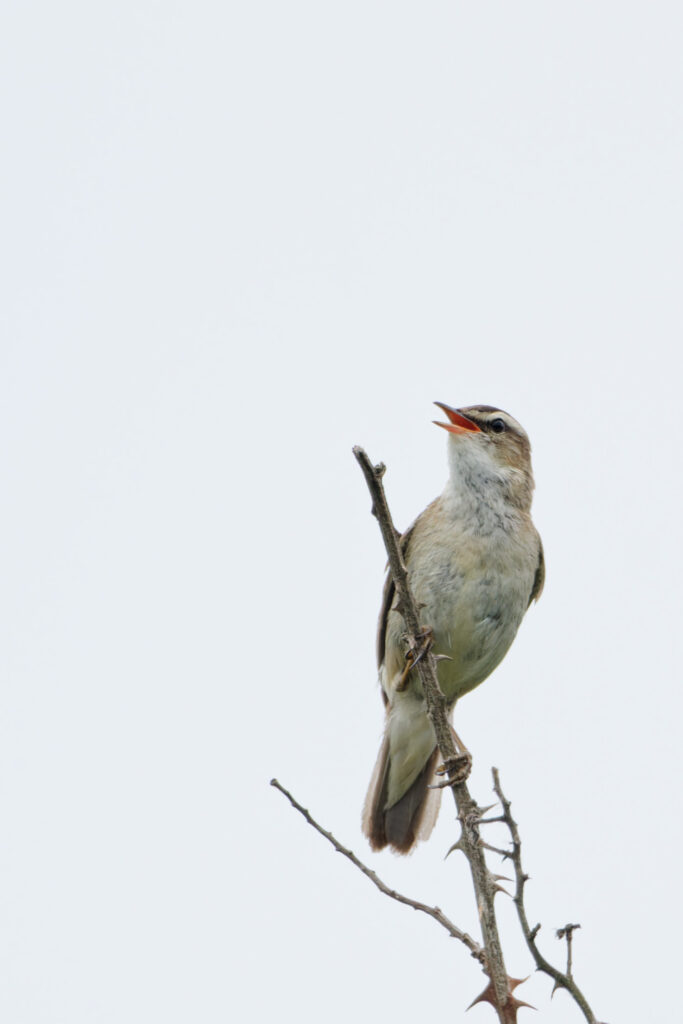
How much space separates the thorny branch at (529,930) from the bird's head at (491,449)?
3.69 meters

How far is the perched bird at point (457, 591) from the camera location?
20.5 feet

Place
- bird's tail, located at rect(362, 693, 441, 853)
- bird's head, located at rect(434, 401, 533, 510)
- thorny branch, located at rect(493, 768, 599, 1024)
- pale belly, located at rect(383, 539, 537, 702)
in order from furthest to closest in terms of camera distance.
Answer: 1. bird's tail, located at rect(362, 693, 441, 853)
2. bird's head, located at rect(434, 401, 533, 510)
3. pale belly, located at rect(383, 539, 537, 702)
4. thorny branch, located at rect(493, 768, 599, 1024)

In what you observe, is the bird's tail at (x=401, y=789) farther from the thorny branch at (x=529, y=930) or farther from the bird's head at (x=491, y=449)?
the thorny branch at (x=529, y=930)

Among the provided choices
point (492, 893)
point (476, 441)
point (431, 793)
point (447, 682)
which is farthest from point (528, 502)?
point (492, 893)

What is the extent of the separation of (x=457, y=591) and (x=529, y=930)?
345 cm

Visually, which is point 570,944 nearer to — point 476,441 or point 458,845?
point 458,845

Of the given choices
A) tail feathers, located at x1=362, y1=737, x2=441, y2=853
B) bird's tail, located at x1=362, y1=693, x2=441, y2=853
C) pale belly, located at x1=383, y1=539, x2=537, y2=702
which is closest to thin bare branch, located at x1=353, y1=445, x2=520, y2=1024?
pale belly, located at x1=383, y1=539, x2=537, y2=702

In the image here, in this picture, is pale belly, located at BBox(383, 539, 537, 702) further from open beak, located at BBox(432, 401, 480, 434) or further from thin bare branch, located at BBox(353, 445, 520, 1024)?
thin bare branch, located at BBox(353, 445, 520, 1024)

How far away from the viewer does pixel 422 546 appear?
645 cm

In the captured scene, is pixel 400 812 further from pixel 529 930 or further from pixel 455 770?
pixel 529 930

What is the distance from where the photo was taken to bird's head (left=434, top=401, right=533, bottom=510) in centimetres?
663

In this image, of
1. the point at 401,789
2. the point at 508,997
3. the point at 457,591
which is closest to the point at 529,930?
the point at 508,997

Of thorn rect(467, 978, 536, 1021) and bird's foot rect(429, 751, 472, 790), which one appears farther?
bird's foot rect(429, 751, 472, 790)

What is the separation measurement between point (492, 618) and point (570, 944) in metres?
3.40
